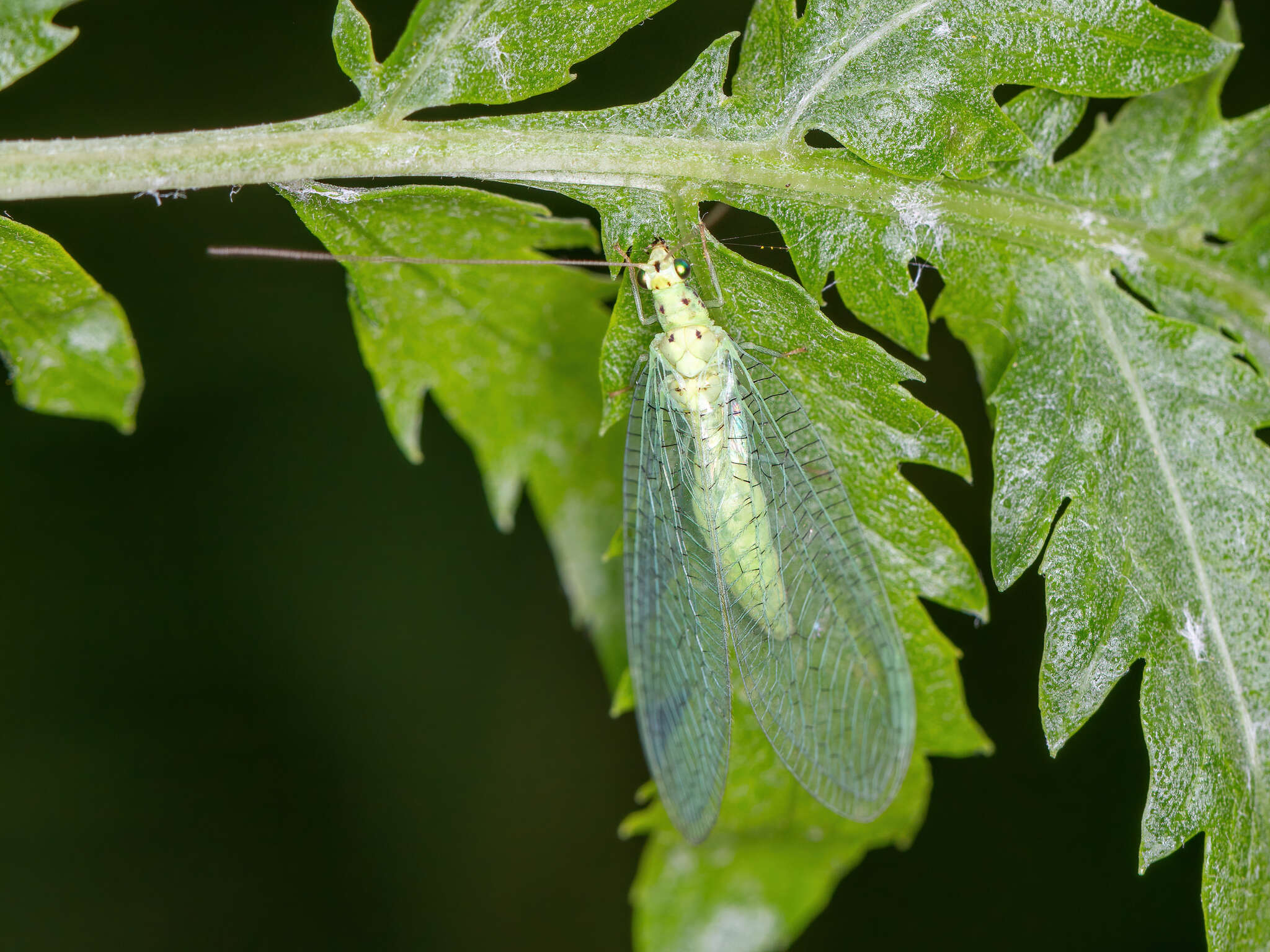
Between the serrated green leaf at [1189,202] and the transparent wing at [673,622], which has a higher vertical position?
the serrated green leaf at [1189,202]

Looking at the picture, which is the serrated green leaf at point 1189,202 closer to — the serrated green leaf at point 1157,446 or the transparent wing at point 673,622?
the serrated green leaf at point 1157,446

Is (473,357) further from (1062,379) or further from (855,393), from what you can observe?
(1062,379)

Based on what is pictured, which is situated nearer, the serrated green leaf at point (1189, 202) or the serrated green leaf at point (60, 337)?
the serrated green leaf at point (60, 337)

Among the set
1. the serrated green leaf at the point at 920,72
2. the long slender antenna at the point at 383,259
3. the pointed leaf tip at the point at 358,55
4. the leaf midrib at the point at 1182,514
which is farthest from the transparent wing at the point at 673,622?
the leaf midrib at the point at 1182,514

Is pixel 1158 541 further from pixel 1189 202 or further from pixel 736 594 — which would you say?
pixel 736 594

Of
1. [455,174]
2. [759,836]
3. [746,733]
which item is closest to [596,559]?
[746,733]

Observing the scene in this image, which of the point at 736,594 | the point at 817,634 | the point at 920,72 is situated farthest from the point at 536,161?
the point at 817,634
